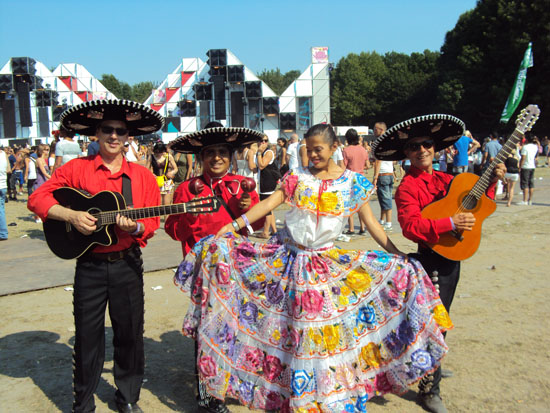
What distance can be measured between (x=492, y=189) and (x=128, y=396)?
344cm

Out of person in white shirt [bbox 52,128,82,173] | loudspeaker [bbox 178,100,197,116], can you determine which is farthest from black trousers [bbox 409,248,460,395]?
loudspeaker [bbox 178,100,197,116]

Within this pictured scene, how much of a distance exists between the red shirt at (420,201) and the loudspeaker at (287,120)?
44356 millimetres

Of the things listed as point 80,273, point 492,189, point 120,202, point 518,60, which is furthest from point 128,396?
point 518,60

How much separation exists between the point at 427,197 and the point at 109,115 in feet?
8.65

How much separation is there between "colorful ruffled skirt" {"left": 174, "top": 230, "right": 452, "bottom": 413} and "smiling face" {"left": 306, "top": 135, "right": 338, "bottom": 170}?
0.67 meters

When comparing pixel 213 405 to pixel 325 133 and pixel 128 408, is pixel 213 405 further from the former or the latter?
pixel 325 133

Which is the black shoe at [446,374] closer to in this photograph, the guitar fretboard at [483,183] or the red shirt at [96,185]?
the guitar fretboard at [483,183]

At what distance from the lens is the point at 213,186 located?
4.57 m

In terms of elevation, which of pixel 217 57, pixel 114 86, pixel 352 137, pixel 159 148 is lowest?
pixel 159 148

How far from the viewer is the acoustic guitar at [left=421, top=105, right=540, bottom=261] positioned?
3.96 metres

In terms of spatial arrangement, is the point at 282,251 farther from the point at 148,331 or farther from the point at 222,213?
the point at 148,331

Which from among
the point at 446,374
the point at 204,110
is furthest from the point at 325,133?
the point at 204,110

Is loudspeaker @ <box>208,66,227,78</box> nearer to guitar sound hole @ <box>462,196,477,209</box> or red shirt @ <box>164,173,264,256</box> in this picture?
red shirt @ <box>164,173,264,256</box>

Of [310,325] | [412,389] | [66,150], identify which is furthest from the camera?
[66,150]
